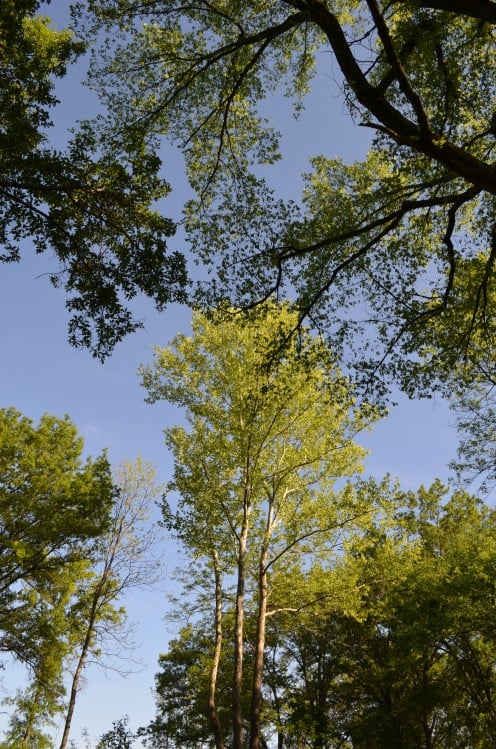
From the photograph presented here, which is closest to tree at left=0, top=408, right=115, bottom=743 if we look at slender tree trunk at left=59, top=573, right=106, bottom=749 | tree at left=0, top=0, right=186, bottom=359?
slender tree trunk at left=59, top=573, right=106, bottom=749

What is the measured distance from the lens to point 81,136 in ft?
23.5

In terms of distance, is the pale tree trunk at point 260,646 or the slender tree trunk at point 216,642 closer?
the pale tree trunk at point 260,646

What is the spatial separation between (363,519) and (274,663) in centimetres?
1875

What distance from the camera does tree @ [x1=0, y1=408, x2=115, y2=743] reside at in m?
15.2

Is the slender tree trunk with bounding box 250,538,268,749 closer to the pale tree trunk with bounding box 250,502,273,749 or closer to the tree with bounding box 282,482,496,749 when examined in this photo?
the pale tree trunk with bounding box 250,502,273,749

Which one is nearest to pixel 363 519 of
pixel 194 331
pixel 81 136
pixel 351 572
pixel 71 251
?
pixel 351 572

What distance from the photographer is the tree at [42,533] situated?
1518cm

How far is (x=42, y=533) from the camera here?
49.1ft

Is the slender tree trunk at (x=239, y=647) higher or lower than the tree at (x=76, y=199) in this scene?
lower

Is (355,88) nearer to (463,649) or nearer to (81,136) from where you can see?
(81,136)

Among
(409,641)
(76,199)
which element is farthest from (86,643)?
(76,199)

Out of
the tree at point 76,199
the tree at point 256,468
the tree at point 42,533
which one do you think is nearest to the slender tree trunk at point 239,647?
the tree at point 256,468

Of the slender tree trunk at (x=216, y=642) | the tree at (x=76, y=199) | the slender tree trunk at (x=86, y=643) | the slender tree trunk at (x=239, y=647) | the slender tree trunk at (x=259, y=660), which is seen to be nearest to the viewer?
the tree at (x=76, y=199)

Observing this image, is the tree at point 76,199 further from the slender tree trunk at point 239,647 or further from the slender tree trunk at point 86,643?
the slender tree trunk at point 86,643
